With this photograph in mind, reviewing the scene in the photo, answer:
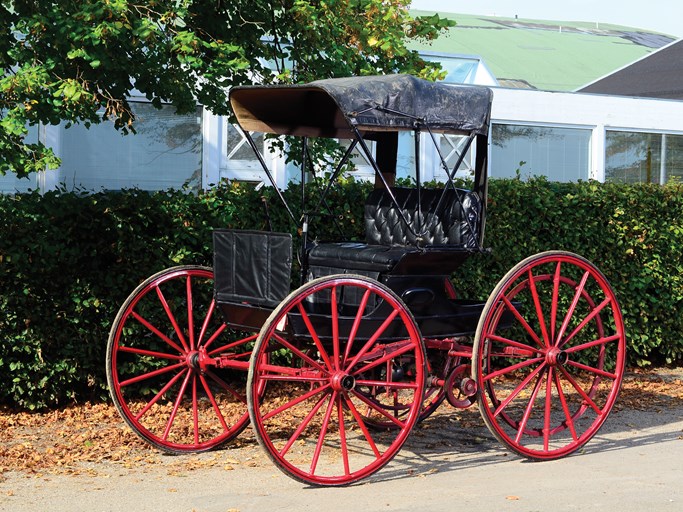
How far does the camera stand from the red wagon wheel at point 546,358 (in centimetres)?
732

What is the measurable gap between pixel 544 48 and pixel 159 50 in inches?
1067

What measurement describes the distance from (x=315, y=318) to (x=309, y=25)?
2874 mm

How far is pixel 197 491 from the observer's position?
674 cm

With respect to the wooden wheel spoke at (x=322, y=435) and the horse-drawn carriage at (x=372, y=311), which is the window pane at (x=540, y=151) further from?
the wooden wheel spoke at (x=322, y=435)

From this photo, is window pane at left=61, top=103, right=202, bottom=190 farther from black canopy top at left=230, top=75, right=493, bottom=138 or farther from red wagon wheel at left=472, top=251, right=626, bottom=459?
black canopy top at left=230, top=75, right=493, bottom=138

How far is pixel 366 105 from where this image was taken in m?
7.27

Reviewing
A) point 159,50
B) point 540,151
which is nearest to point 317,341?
point 159,50

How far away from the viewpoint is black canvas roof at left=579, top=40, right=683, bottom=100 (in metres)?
23.8

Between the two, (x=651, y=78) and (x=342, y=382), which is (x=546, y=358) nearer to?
(x=342, y=382)

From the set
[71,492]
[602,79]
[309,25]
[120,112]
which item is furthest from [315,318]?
[602,79]

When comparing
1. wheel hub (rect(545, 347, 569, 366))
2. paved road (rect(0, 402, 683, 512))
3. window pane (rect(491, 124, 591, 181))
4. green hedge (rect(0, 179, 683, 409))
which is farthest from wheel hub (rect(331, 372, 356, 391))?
window pane (rect(491, 124, 591, 181))

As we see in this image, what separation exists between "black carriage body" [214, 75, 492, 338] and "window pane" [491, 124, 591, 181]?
40.0ft

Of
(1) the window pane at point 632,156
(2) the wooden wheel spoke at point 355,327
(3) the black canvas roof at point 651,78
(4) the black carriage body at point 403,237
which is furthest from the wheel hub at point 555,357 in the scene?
(3) the black canvas roof at point 651,78

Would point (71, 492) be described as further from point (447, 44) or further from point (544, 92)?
point (447, 44)
